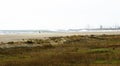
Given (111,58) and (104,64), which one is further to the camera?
(111,58)

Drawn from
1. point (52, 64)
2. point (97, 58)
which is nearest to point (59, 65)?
point (52, 64)

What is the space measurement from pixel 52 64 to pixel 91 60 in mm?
3935

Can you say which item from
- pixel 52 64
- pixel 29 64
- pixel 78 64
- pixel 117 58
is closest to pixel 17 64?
pixel 29 64

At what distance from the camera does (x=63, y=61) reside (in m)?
29.2

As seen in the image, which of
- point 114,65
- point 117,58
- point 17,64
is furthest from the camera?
point 117,58

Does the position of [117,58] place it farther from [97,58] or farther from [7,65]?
[7,65]

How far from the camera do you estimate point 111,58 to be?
30.6 m

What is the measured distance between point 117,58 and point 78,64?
14.8 feet

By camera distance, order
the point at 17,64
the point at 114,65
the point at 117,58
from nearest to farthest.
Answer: the point at 114,65
the point at 17,64
the point at 117,58

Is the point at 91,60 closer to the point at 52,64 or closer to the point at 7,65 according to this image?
the point at 52,64

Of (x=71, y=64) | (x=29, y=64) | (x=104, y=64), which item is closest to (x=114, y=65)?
(x=104, y=64)

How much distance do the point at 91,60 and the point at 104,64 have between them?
2.53 meters

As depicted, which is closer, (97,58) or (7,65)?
(7,65)

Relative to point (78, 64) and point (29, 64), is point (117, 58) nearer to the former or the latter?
point (78, 64)
